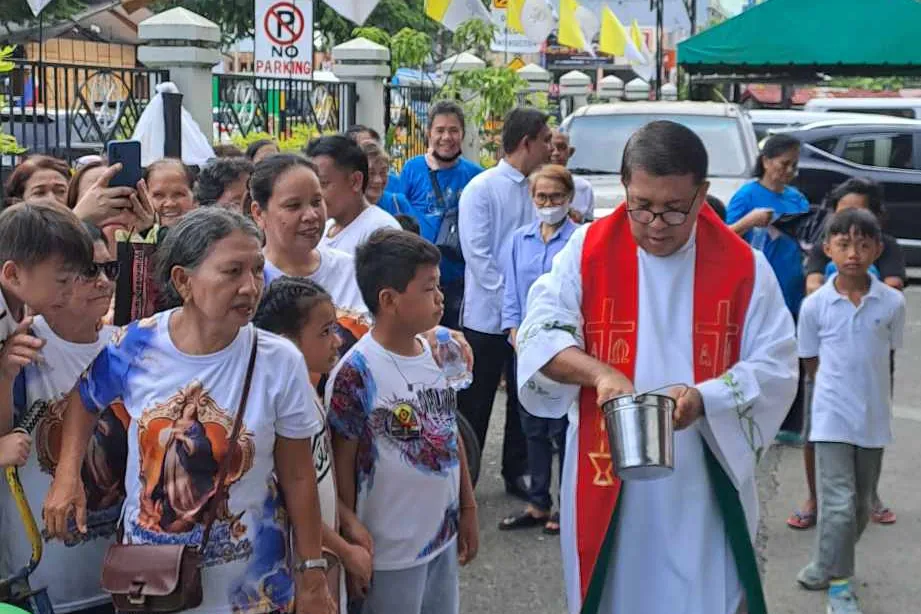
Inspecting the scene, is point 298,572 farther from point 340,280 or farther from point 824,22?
point 824,22

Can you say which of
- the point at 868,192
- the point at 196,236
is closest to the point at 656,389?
the point at 196,236

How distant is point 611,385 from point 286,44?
868cm

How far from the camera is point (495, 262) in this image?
7.20m

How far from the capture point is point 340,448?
3.78 meters

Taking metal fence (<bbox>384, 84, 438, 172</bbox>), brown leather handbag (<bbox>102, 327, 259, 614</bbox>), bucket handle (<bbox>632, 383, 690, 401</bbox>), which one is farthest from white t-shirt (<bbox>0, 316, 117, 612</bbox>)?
metal fence (<bbox>384, 84, 438, 172</bbox>)

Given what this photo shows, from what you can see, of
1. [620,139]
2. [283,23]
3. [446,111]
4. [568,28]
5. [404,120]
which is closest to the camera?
[446,111]

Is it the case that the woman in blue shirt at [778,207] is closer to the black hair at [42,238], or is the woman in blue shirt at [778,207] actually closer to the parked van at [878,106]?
the black hair at [42,238]

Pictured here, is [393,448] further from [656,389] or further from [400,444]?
[656,389]

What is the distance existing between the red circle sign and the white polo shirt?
20.2ft

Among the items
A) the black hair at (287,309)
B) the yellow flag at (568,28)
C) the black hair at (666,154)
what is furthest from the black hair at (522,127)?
the yellow flag at (568,28)

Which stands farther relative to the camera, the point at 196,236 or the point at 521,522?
the point at 521,522

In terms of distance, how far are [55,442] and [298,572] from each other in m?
0.71

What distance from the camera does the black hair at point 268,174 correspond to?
14.2 feet

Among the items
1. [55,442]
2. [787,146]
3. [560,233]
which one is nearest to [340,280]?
[55,442]
